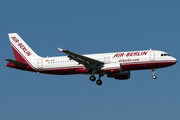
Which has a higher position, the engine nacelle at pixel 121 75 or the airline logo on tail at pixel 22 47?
the airline logo on tail at pixel 22 47

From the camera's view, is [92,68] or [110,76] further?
[110,76]

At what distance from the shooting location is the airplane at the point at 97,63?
50.1 metres

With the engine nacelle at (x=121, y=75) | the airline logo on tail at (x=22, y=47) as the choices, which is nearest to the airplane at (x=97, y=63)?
the engine nacelle at (x=121, y=75)

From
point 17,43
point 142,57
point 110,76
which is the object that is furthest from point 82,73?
point 17,43

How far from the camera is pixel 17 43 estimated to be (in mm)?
58125

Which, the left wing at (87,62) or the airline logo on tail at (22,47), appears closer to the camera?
the left wing at (87,62)

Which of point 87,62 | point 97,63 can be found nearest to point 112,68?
point 97,63

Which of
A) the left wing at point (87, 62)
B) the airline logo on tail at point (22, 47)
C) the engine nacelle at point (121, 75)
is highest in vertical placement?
the airline logo on tail at point (22, 47)

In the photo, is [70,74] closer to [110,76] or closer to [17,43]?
[110,76]

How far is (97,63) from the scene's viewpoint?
51.1 m

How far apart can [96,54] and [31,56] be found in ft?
36.5

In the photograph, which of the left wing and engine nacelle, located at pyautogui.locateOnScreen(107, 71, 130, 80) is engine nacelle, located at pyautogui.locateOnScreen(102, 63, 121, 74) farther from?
engine nacelle, located at pyautogui.locateOnScreen(107, 71, 130, 80)

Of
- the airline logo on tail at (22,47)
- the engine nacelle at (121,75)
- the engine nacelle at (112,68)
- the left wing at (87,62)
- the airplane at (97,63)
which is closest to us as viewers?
the left wing at (87,62)

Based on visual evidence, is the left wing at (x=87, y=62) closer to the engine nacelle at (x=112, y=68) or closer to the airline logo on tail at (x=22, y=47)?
the engine nacelle at (x=112, y=68)
